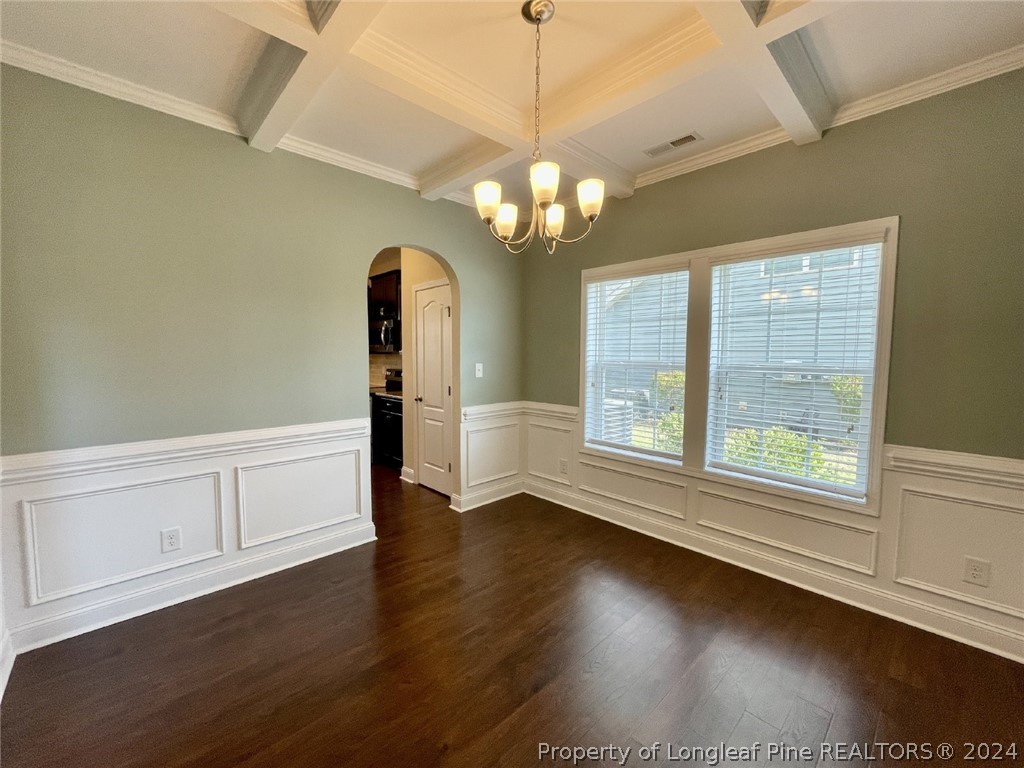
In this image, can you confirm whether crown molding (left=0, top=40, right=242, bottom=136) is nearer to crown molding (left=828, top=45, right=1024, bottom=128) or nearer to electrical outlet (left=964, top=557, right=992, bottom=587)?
crown molding (left=828, top=45, right=1024, bottom=128)

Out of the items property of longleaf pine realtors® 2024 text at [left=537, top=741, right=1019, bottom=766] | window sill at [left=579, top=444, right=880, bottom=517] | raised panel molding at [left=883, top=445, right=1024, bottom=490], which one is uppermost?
raised panel molding at [left=883, top=445, right=1024, bottom=490]

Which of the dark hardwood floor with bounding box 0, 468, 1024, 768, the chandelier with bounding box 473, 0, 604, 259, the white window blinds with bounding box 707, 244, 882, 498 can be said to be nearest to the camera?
the dark hardwood floor with bounding box 0, 468, 1024, 768

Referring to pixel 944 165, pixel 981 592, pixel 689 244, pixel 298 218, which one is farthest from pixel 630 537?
pixel 298 218

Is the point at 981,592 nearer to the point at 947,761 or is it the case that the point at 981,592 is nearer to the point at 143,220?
the point at 947,761

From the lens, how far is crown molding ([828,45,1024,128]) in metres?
1.98

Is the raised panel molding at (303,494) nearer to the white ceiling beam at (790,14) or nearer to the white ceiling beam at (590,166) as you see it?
the white ceiling beam at (590,166)

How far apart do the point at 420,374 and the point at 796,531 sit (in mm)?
3482

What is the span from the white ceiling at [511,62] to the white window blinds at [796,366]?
83 centimetres

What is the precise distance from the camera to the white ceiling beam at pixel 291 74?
1632mm

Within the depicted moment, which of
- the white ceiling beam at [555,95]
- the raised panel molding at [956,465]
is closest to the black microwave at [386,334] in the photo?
the white ceiling beam at [555,95]

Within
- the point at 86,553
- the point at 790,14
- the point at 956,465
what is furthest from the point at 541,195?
the point at 86,553

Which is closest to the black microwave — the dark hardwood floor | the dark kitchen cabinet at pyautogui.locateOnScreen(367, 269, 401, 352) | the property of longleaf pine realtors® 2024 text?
the dark kitchen cabinet at pyautogui.locateOnScreen(367, 269, 401, 352)

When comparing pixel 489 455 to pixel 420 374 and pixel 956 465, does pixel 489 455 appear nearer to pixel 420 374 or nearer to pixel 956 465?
pixel 420 374

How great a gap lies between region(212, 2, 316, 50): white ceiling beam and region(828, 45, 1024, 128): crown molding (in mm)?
2784
